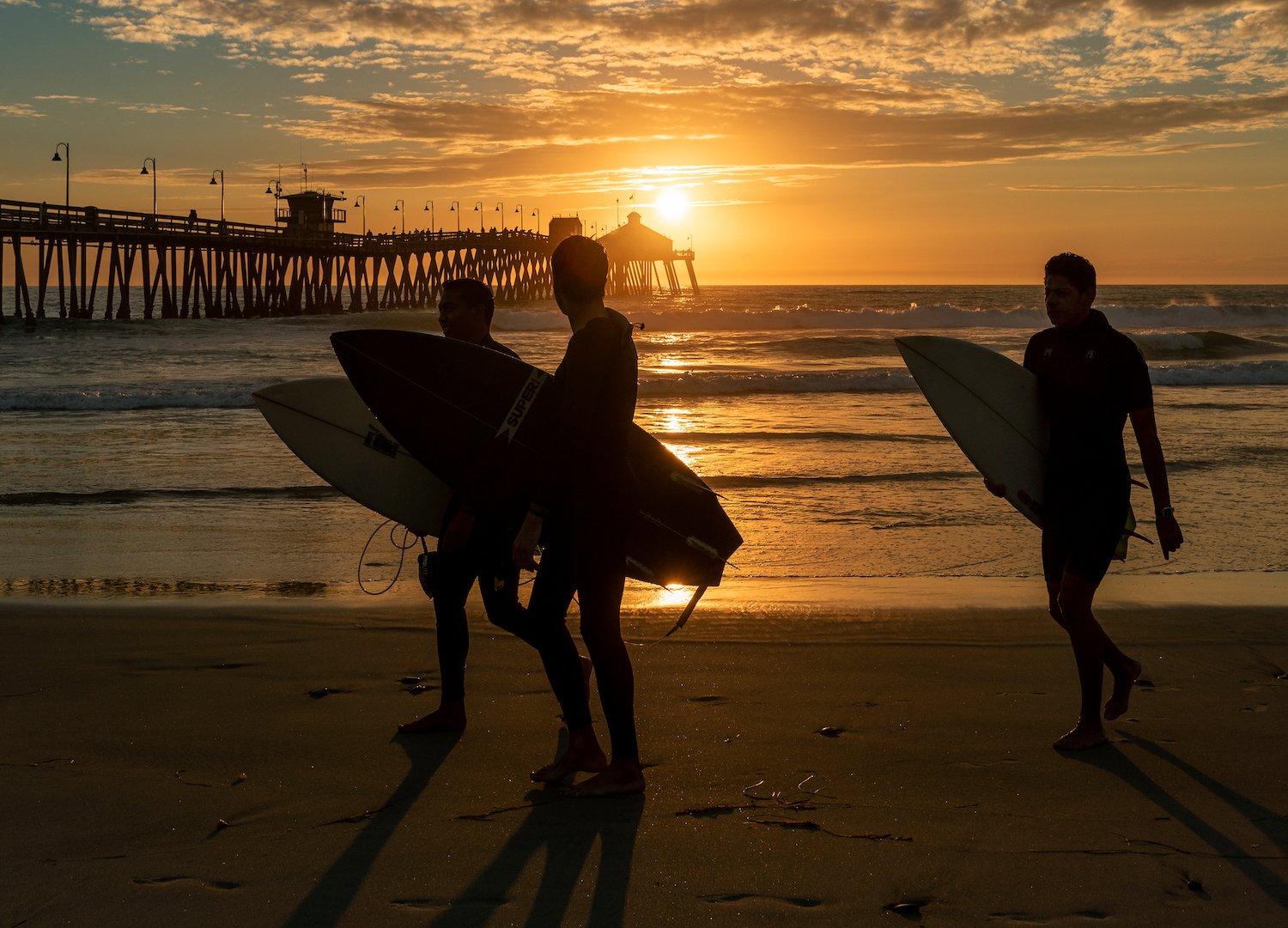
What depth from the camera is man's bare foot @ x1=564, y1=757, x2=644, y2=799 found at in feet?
11.4

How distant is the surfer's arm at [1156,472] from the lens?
3881mm

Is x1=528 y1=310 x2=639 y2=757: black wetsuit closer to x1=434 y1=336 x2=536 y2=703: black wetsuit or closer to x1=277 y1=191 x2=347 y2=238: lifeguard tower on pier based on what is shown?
x1=434 y1=336 x2=536 y2=703: black wetsuit

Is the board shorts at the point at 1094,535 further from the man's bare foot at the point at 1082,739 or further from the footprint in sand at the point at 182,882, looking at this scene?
the footprint in sand at the point at 182,882

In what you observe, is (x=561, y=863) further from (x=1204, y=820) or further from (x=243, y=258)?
(x=243, y=258)

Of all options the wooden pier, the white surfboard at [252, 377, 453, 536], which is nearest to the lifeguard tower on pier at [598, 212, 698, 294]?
the wooden pier

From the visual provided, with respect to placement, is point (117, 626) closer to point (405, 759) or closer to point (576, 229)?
point (405, 759)

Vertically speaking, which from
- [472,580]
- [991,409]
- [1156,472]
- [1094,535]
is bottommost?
[472,580]

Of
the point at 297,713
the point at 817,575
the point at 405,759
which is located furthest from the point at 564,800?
the point at 817,575

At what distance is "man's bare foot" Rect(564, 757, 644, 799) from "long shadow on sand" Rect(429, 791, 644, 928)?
0.07 feet

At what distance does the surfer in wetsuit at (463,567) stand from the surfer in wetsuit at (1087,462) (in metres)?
1.69

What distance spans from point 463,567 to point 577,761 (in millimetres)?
788

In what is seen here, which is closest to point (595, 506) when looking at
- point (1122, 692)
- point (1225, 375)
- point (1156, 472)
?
point (1156, 472)

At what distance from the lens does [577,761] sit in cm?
362

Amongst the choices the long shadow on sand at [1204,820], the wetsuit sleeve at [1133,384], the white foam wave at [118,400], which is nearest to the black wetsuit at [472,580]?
the long shadow on sand at [1204,820]
